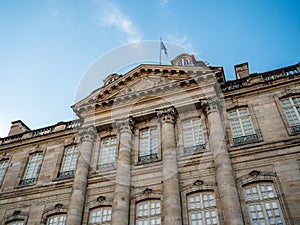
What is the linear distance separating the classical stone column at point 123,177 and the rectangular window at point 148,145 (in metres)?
0.66

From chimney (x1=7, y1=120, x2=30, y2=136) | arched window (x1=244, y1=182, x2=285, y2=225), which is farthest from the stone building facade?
chimney (x1=7, y1=120, x2=30, y2=136)

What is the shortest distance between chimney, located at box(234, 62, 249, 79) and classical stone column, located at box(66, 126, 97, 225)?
8.93 metres

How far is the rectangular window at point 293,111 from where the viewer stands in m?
13.4

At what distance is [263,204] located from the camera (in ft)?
37.4

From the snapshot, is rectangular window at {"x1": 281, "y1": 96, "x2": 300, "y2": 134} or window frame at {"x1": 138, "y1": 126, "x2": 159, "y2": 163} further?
window frame at {"x1": 138, "y1": 126, "x2": 159, "y2": 163}

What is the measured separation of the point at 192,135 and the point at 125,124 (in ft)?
11.6

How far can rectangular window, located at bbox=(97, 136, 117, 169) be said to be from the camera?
15.4m

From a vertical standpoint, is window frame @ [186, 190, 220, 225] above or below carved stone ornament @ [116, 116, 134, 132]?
below

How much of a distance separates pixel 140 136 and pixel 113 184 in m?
3.01

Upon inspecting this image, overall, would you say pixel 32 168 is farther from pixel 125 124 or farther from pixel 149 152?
pixel 149 152

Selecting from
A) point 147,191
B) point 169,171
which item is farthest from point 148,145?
point 147,191

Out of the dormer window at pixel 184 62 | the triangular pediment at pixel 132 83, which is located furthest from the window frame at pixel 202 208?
the dormer window at pixel 184 62

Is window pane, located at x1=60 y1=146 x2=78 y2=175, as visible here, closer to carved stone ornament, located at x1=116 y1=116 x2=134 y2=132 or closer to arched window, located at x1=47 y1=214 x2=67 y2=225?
arched window, located at x1=47 y1=214 x2=67 y2=225

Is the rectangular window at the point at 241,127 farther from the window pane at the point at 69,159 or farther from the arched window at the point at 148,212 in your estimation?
the window pane at the point at 69,159
